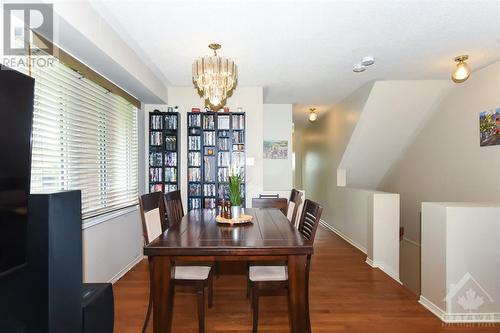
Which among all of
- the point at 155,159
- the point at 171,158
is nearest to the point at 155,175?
the point at 155,159

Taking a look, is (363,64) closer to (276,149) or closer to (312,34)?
(312,34)

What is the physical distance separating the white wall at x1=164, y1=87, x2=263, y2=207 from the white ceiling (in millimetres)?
484

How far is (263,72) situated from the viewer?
358 centimetres

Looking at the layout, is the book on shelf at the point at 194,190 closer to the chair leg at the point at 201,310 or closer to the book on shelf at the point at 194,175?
the book on shelf at the point at 194,175

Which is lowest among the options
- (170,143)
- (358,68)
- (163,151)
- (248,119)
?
(163,151)

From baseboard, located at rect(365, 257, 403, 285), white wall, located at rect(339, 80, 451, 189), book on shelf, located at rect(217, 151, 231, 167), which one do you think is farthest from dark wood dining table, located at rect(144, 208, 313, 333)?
white wall, located at rect(339, 80, 451, 189)

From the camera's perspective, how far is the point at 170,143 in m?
3.99

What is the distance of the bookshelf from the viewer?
156 inches

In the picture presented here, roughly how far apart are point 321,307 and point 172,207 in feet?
5.66

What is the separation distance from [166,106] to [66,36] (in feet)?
7.31

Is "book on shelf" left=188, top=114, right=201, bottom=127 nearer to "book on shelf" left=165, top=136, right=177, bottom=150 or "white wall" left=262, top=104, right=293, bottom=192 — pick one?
"book on shelf" left=165, top=136, right=177, bottom=150

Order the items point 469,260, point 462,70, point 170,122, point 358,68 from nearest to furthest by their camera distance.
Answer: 1. point 469,260
2. point 462,70
3. point 358,68
4. point 170,122

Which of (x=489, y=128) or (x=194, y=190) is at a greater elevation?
(x=489, y=128)

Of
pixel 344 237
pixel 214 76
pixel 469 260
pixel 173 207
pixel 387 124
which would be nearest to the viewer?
pixel 469 260
